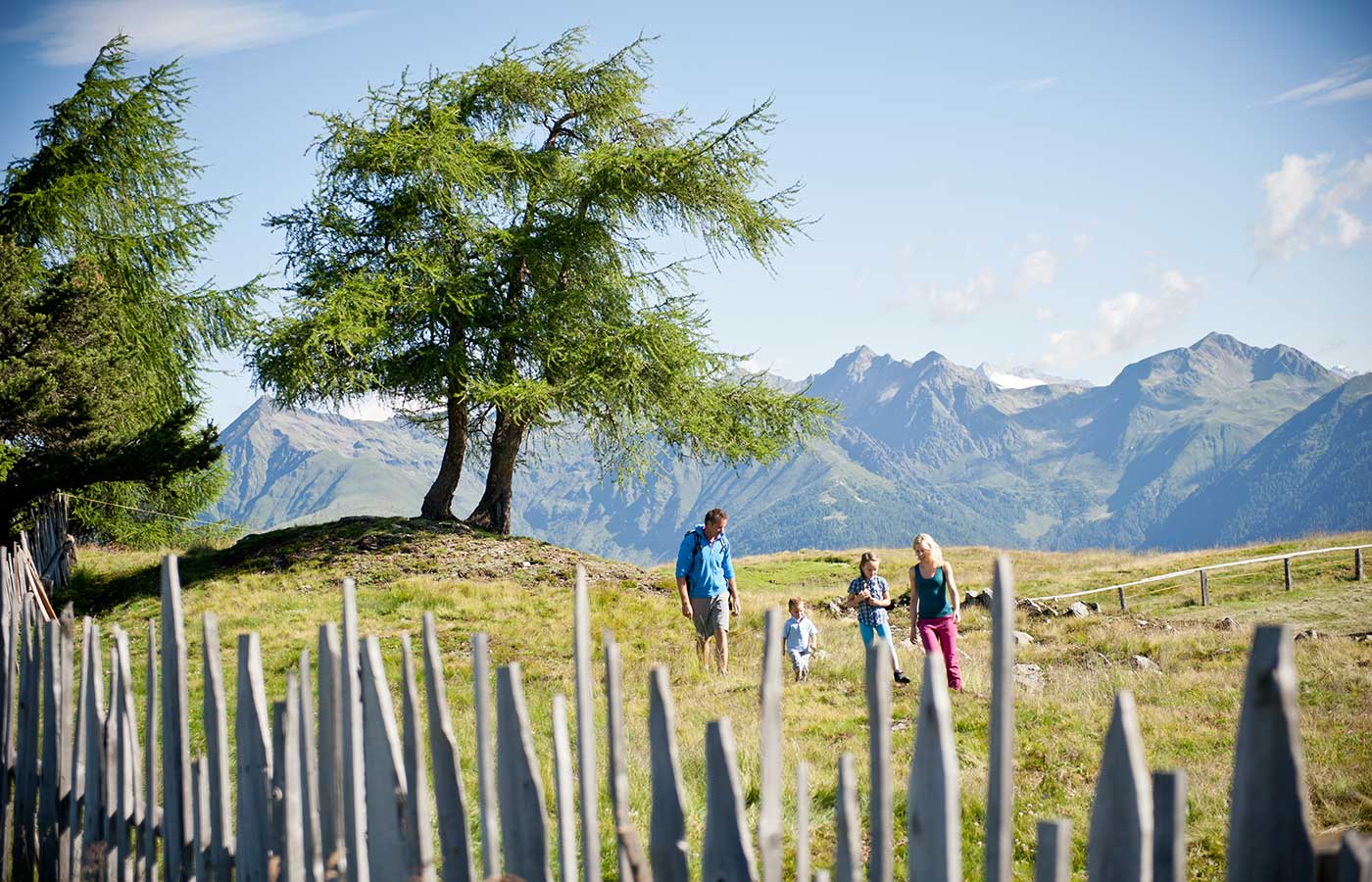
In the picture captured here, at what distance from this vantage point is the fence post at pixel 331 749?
8.95 ft

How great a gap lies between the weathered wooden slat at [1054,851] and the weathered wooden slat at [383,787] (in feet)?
5.70

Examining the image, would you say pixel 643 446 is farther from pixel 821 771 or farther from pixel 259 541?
pixel 821 771

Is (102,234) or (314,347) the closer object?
(314,347)

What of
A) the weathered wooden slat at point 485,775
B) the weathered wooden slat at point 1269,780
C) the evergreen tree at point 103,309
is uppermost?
the evergreen tree at point 103,309

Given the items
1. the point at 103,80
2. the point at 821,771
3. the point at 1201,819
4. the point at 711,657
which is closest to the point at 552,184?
the point at 103,80

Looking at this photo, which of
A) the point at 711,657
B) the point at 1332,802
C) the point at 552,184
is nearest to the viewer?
A: the point at 1332,802

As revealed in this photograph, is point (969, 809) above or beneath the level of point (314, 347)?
beneath

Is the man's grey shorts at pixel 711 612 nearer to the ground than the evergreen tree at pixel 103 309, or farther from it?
nearer to the ground

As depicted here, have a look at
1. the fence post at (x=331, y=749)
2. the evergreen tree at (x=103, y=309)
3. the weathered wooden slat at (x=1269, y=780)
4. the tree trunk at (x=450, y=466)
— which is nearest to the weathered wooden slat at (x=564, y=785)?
the fence post at (x=331, y=749)

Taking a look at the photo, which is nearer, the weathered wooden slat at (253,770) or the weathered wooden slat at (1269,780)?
the weathered wooden slat at (1269,780)

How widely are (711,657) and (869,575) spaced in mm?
2251

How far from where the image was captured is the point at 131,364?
57.8 feet

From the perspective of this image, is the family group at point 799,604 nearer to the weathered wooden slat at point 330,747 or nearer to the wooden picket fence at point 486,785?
the wooden picket fence at point 486,785

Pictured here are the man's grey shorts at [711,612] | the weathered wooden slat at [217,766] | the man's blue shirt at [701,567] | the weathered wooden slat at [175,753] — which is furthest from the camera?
the man's grey shorts at [711,612]
